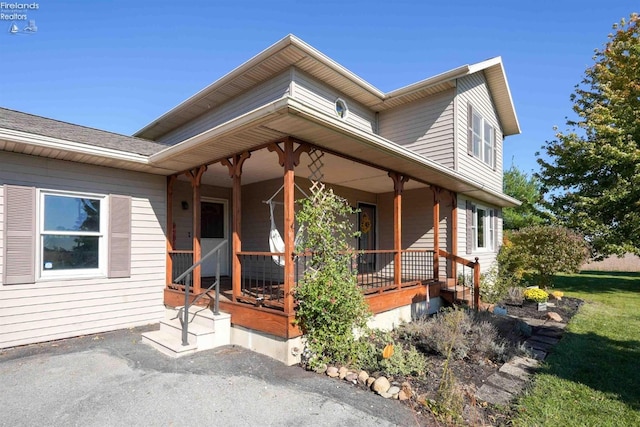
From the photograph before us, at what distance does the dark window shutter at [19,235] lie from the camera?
5125 millimetres

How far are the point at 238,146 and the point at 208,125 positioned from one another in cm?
Answer: 557

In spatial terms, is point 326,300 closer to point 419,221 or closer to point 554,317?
point 554,317

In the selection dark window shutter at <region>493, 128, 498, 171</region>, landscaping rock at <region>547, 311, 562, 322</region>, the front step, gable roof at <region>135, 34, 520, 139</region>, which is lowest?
landscaping rock at <region>547, 311, 562, 322</region>

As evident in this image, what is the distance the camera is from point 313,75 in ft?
27.2

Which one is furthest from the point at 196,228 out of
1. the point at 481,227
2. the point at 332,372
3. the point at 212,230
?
the point at 481,227

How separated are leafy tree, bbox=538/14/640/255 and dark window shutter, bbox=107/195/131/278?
15705mm

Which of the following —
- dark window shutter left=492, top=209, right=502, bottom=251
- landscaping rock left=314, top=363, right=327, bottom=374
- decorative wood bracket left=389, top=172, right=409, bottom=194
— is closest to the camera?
landscaping rock left=314, top=363, right=327, bottom=374

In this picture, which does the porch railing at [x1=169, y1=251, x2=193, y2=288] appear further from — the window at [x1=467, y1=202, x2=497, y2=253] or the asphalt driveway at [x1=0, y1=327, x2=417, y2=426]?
the window at [x1=467, y1=202, x2=497, y2=253]

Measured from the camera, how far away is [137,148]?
6582 millimetres

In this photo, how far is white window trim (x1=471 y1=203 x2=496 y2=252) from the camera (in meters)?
10.5

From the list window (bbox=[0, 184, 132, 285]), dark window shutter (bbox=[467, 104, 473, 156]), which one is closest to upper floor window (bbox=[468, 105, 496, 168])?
dark window shutter (bbox=[467, 104, 473, 156])

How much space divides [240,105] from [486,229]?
8843 mm

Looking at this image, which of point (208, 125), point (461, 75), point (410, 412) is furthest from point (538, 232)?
point (208, 125)

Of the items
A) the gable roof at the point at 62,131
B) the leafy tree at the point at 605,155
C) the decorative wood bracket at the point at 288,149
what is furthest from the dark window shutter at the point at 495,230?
the gable roof at the point at 62,131
